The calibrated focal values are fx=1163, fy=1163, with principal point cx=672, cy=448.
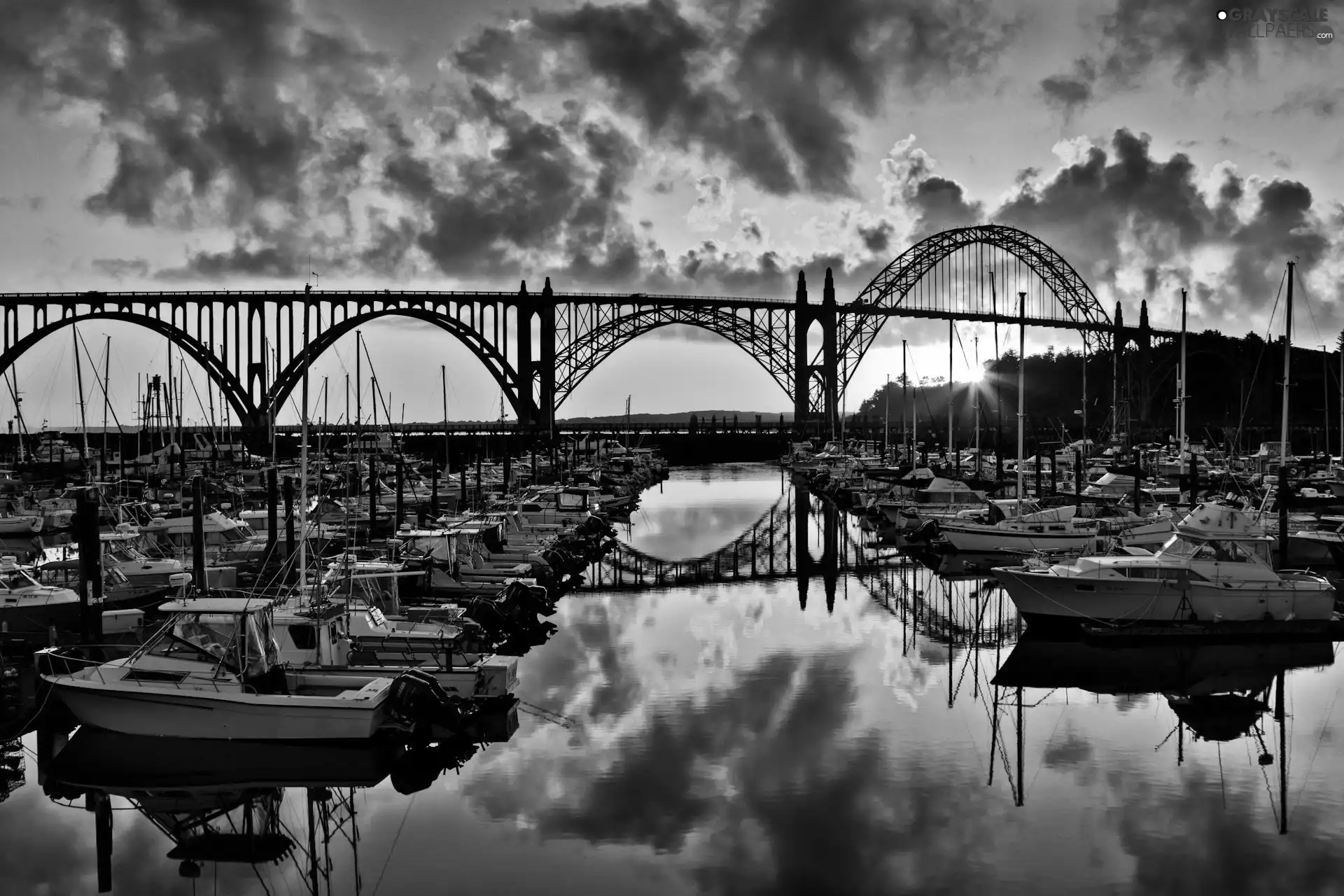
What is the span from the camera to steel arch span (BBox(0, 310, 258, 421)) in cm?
9638

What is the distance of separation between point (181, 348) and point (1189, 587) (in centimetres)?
8694

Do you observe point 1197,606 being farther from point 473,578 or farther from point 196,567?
point 196,567

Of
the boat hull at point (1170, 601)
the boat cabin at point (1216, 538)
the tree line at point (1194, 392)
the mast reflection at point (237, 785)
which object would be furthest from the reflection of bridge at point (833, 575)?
the tree line at point (1194, 392)

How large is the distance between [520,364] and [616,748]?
8695 cm

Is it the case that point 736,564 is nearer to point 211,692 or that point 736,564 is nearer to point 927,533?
point 927,533

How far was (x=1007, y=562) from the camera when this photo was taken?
4162 cm

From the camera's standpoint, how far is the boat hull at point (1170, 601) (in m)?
28.2

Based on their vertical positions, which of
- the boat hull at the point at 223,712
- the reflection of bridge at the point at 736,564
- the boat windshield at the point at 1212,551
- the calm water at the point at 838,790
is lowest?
the calm water at the point at 838,790

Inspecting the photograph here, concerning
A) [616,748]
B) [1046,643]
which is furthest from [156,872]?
[1046,643]

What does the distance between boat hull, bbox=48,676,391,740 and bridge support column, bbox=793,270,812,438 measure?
4005 inches

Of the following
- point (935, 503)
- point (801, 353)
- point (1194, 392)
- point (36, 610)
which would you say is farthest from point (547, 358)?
point (1194, 392)

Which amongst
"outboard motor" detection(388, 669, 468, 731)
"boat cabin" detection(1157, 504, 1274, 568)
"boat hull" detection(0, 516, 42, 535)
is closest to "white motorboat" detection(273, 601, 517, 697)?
"outboard motor" detection(388, 669, 468, 731)

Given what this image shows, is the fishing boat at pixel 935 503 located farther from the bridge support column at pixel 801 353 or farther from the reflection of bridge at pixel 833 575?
the bridge support column at pixel 801 353

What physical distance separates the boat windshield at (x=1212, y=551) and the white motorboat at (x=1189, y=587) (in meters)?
0.02
